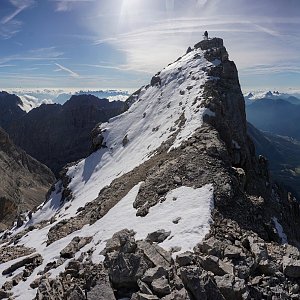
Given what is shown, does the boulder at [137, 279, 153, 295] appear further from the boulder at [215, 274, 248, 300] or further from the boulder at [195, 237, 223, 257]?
the boulder at [195, 237, 223, 257]

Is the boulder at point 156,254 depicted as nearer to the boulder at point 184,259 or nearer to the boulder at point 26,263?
the boulder at point 184,259

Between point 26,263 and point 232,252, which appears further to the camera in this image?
point 26,263

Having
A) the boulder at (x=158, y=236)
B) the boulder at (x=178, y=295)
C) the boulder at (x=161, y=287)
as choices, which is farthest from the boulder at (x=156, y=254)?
the boulder at (x=178, y=295)

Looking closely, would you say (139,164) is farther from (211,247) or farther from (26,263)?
(211,247)

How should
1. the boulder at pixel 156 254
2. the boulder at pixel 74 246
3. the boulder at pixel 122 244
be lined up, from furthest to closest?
the boulder at pixel 74 246 → the boulder at pixel 122 244 → the boulder at pixel 156 254

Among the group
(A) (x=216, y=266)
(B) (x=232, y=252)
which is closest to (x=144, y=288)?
(A) (x=216, y=266)

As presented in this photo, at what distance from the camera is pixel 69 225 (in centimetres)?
3916

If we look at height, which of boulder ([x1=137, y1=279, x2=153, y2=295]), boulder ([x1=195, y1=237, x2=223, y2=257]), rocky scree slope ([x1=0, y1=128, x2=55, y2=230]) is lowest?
rocky scree slope ([x1=0, y1=128, x2=55, y2=230])

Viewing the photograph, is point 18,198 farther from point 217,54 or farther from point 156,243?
point 156,243

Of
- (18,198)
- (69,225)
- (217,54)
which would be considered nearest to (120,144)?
(217,54)

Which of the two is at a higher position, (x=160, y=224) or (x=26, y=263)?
(x=160, y=224)

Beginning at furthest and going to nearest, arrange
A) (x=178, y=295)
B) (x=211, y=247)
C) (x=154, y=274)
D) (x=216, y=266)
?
(x=211, y=247) < (x=216, y=266) < (x=154, y=274) < (x=178, y=295)

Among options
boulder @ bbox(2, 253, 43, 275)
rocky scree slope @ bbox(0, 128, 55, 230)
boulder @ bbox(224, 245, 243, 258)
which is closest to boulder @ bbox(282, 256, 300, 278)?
boulder @ bbox(224, 245, 243, 258)

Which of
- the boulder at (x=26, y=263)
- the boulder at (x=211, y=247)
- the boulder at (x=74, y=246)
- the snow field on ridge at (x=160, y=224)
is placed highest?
the boulder at (x=211, y=247)
